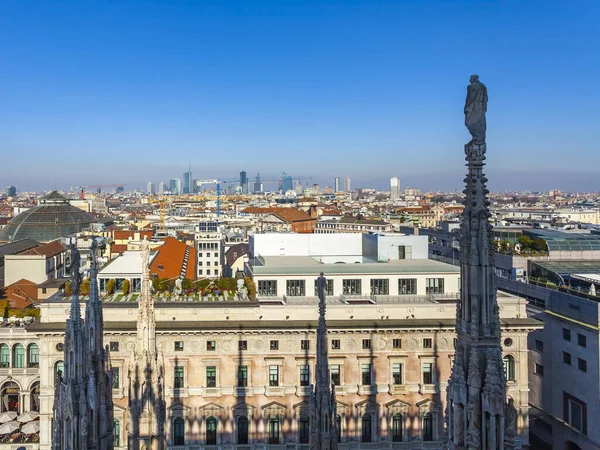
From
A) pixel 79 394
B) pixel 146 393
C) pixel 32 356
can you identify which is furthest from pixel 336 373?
pixel 79 394

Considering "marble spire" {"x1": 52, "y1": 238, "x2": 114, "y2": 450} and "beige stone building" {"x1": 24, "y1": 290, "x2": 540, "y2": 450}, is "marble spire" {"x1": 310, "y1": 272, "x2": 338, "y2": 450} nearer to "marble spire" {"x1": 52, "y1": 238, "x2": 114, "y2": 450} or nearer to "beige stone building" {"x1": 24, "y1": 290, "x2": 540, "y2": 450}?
"marble spire" {"x1": 52, "y1": 238, "x2": 114, "y2": 450}

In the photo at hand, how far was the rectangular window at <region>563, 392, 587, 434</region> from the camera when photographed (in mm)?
33719

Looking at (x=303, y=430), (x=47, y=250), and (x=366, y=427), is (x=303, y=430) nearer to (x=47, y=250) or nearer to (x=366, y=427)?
(x=366, y=427)

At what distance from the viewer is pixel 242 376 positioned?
115 ft

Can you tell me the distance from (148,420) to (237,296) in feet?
84.5

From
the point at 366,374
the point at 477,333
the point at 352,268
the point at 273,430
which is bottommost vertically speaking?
the point at 273,430

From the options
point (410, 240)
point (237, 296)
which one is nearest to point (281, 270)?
point (237, 296)

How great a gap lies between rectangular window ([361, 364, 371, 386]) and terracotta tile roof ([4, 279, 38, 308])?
114ft

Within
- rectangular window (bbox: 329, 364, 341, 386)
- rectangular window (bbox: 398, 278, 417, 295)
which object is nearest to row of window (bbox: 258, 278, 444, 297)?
rectangular window (bbox: 398, 278, 417, 295)

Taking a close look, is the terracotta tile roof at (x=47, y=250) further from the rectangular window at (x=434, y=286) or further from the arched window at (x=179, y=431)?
the rectangular window at (x=434, y=286)

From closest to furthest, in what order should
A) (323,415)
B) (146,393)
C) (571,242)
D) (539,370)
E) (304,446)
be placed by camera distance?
(323,415) → (146,393) → (304,446) → (539,370) → (571,242)

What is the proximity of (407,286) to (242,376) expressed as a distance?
48.1ft

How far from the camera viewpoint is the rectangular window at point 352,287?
42.0 meters

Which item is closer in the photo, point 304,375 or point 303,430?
point 303,430
